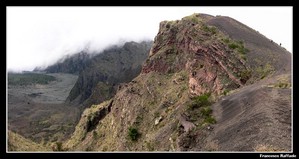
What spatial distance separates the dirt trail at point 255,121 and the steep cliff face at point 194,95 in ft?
0.27

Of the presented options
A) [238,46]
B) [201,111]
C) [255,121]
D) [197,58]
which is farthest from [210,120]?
[197,58]

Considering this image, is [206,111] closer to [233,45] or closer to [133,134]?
[233,45]

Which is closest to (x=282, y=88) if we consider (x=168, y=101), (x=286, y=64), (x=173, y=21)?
(x=286, y=64)

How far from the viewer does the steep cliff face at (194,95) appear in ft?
112

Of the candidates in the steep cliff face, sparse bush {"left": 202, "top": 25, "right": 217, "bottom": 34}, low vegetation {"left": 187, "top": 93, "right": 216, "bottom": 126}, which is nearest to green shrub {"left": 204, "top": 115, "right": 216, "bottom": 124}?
low vegetation {"left": 187, "top": 93, "right": 216, "bottom": 126}

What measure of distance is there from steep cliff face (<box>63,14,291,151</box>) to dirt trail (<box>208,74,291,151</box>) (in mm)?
81

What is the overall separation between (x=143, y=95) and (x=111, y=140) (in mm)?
10752

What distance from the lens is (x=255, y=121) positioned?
30.9 m

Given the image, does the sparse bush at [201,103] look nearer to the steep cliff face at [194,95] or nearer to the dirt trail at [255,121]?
the steep cliff face at [194,95]

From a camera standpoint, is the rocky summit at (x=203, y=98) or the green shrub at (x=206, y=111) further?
the green shrub at (x=206, y=111)

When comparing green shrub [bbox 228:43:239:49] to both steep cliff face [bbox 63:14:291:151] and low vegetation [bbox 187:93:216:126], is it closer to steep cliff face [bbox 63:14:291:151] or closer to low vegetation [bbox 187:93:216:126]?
steep cliff face [bbox 63:14:291:151]

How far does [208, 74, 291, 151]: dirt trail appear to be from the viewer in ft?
89.7

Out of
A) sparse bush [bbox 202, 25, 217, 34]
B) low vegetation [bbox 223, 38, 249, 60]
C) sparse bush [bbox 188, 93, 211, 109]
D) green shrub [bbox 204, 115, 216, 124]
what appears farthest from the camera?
sparse bush [bbox 202, 25, 217, 34]

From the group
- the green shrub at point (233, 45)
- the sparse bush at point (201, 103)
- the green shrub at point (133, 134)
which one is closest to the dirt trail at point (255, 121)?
the sparse bush at point (201, 103)
